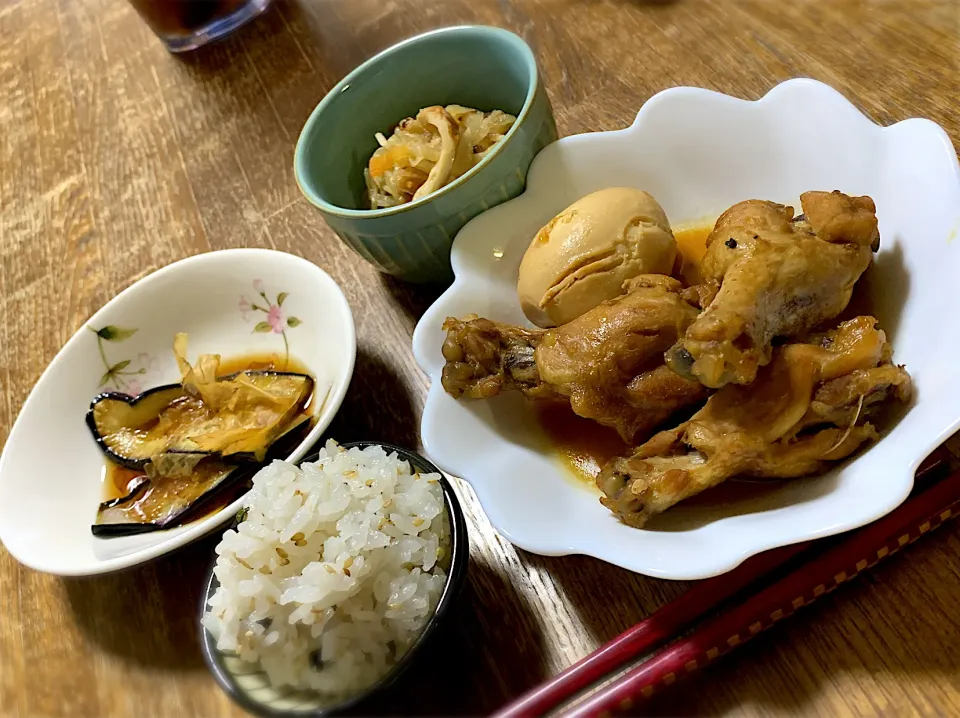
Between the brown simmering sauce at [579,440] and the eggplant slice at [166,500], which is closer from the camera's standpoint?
the brown simmering sauce at [579,440]

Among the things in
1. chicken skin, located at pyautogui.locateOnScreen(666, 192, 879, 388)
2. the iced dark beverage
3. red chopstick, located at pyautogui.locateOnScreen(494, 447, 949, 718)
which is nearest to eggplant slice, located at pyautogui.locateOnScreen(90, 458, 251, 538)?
red chopstick, located at pyautogui.locateOnScreen(494, 447, 949, 718)

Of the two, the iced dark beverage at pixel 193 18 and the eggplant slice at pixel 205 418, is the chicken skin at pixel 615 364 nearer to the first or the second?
the eggplant slice at pixel 205 418

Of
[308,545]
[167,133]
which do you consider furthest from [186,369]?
[167,133]

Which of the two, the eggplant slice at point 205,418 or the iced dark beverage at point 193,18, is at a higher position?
the iced dark beverage at point 193,18

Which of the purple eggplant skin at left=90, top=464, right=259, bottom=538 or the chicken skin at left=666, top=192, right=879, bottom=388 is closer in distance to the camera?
the chicken skin at left=666, top=192, right=879, bottom=388

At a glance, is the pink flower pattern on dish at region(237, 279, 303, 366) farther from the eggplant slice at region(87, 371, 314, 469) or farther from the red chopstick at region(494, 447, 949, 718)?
the red chopstick at region(494, 447, 949, 718)

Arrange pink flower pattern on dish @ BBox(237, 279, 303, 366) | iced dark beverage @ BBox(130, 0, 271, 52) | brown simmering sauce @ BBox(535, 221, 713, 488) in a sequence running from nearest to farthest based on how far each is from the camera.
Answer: brown simmering sauce @ BBox(535, 221, 713, 488) → pink flower pattern on dish @ BBox(237, 279, 303, 366) → iced dark beverage @ BBox(130, 0, 271, 52)

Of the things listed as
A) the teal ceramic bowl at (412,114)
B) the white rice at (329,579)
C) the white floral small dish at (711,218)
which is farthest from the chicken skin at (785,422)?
the teal ceramic bowl at (412,114)
